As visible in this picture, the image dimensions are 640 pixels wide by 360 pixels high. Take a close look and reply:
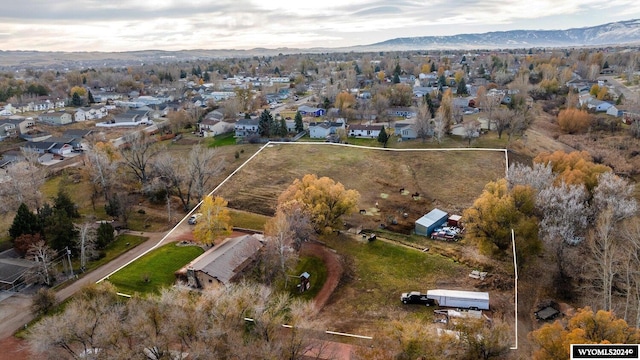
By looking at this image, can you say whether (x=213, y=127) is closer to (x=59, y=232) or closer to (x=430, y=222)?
(x=59, y=232)

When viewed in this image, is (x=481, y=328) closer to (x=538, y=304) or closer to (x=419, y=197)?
(x=538, y=304)

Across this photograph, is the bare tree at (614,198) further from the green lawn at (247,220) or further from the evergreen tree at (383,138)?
the evergreen tree at (383,138)

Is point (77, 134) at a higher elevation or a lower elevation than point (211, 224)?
higher

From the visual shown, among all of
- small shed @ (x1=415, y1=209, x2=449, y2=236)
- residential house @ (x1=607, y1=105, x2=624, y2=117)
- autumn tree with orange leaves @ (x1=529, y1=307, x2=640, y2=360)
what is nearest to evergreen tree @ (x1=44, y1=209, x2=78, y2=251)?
small shed @ (x1=415, y1=209, x2=449, y2=236)

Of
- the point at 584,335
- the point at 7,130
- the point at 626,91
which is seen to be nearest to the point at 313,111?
the point at 7,130

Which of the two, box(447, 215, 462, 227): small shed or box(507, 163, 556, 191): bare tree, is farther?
box(447, 215, 462, 227): small shed

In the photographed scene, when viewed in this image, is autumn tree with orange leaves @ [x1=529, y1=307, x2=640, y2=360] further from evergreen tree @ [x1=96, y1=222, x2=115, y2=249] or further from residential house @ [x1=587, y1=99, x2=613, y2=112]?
residential house @ [x1=587, y1=99, x2=613, y2=112]

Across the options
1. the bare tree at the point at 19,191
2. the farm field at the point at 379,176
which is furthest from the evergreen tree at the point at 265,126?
the bare tree at the point at 19,191
